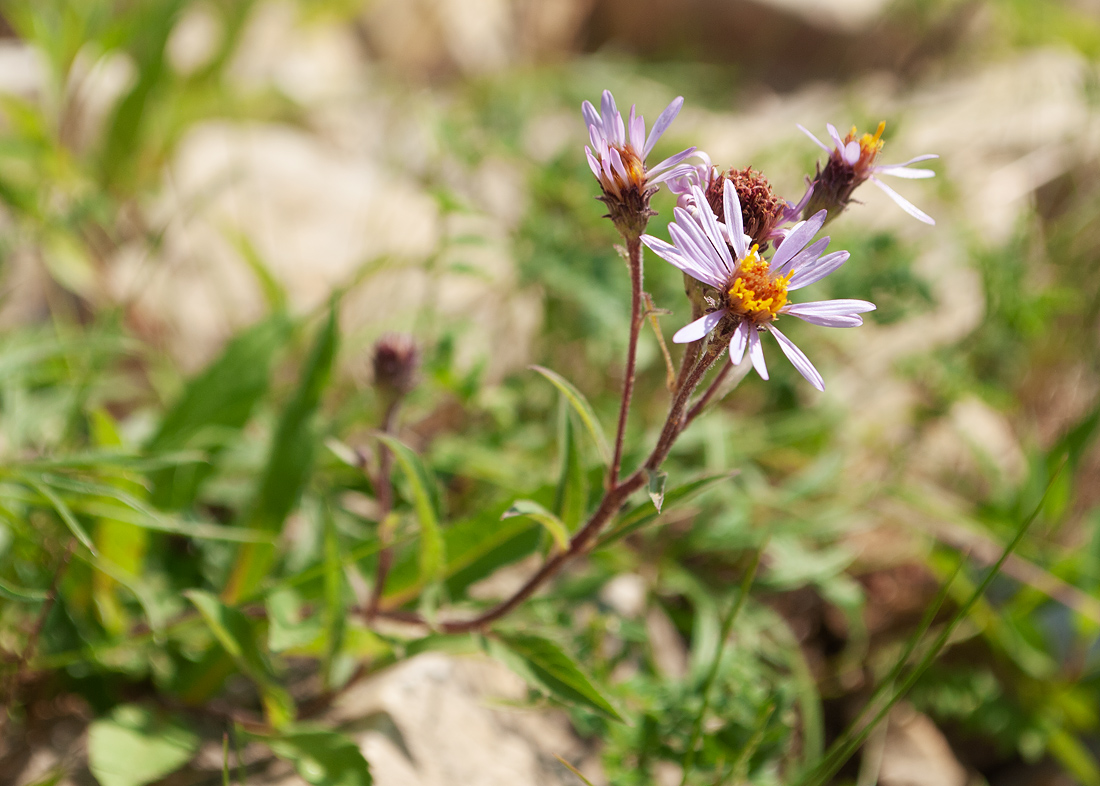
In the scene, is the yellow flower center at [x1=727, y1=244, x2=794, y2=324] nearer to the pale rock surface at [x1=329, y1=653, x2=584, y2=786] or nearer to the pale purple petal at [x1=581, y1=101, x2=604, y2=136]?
the pale purple petal at [x1=581, y1=101, x2=604, y2=136]

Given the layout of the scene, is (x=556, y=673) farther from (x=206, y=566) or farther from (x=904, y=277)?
(x=904, y=277)

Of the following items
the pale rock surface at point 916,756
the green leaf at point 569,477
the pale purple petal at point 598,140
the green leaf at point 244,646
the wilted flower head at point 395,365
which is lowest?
the pale rock surface at point 916,756

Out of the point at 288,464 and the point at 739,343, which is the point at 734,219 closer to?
the point at 739,343

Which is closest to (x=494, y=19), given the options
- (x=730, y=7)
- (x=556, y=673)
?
(x=730, y=7)

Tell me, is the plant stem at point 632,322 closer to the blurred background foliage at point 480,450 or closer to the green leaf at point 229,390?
the blurred background foliage at point 480,450

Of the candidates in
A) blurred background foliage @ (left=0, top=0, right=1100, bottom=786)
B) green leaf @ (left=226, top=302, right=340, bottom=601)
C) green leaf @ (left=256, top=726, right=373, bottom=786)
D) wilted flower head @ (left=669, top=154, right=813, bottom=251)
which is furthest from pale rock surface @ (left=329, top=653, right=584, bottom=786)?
wilted flower head @ (left=669, top=154, right=813, bottom=251)

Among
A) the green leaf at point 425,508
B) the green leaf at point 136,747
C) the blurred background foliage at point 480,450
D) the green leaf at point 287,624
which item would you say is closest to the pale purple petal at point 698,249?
the blurred background foliage at point 480,450

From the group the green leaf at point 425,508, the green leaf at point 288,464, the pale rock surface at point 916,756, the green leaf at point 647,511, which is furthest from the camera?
the pale rock surface at point 916,756
